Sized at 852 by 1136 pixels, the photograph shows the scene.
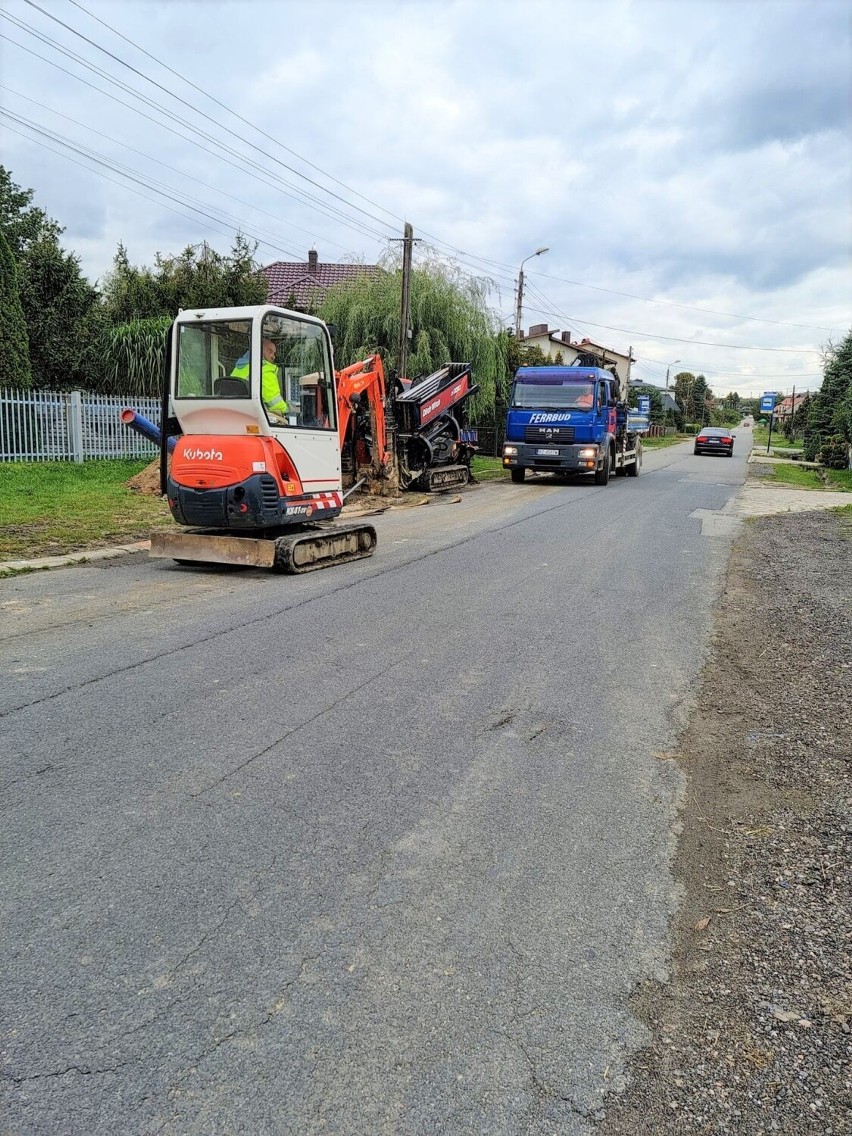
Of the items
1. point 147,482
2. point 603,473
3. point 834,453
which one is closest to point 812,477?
point 834,453

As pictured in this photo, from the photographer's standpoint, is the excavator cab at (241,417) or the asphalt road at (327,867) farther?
the excavator cab at (241,417)

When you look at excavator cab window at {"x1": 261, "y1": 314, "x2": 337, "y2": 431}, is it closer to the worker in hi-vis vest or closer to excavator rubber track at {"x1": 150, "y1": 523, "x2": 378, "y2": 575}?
the worker in hi-vis vest

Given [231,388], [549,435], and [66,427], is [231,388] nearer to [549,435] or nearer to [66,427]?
[66,427]

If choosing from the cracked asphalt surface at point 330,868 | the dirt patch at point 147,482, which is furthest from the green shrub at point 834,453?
the cracked asphalt surface at point 330,868

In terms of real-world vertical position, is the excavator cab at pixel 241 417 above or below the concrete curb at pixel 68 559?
above

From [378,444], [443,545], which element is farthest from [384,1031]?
[378,444]

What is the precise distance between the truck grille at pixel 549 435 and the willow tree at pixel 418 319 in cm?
496

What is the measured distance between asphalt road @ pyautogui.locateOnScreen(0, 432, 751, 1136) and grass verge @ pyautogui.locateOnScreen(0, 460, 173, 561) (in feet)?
12.2

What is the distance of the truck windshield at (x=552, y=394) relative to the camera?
64.3ft

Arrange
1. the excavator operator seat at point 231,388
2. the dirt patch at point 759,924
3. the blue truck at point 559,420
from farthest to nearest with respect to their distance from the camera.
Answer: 1. the blue truck at point 559,420
2. the excavator operator seat at point 231,388
3. the dirt patch at point 759,924

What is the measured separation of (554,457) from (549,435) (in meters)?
0.56

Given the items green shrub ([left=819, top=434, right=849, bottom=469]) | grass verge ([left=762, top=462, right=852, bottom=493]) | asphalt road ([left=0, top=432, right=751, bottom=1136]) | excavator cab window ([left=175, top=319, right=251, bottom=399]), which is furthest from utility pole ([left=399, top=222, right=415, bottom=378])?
green shrub ([left=819, top=434, right=849, bottom=469])

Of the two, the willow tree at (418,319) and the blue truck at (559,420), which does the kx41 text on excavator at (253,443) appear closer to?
the blue truck at (559,420)

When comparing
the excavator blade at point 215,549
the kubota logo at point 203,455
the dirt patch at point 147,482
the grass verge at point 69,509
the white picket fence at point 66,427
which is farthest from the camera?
the white picket fence at point 66,427
